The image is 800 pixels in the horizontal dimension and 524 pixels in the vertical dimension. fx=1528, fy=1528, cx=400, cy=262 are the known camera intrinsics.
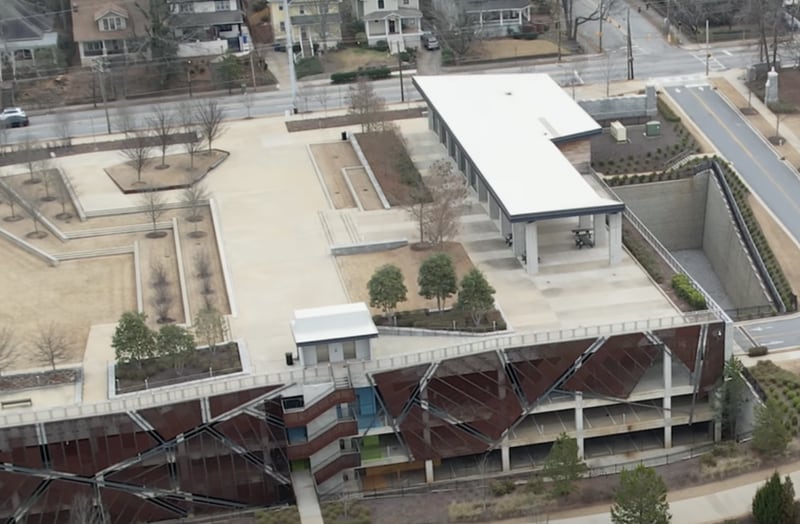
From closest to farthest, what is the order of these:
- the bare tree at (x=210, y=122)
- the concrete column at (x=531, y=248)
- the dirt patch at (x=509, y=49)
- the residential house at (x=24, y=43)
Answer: the concrete column at (x=531, y=248), the bare tree at (x=210, y=122), the dirt patch at (x=509, y=49), the residential house at (x=24, y=43)

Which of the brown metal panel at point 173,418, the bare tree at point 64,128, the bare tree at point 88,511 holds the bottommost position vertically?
the bare tree at point 88,511

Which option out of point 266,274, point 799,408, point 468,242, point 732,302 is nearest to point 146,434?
point 266,274

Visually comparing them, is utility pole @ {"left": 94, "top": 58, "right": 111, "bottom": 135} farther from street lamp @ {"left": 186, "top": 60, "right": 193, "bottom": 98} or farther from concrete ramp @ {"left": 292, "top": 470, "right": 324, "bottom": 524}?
concrete ramp @ {"left": 292, "top": 470, "right": 324, "bottom": 524}

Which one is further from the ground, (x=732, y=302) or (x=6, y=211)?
(x=6, y=211)

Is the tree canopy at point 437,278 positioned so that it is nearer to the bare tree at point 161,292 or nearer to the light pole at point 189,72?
the bare tree at point 161,292

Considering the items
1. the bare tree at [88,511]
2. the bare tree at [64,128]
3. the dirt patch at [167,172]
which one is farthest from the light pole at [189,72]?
the bare tree at [88,511]

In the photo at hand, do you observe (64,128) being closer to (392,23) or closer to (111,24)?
(111,24)

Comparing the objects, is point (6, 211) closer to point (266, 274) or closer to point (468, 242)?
point (266, 274)
